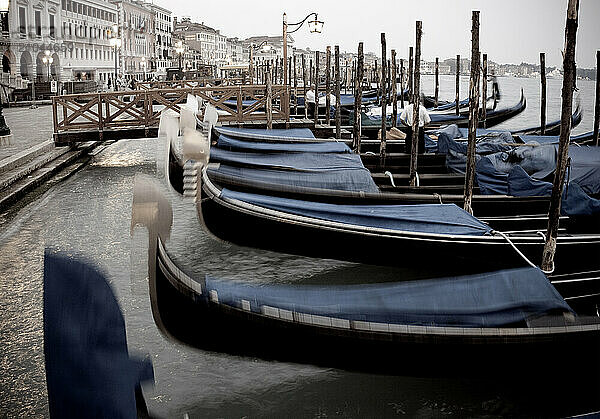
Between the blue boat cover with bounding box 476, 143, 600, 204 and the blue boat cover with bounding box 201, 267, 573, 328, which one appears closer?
the blue boat cover with bounding box 201, 267, 573, 328

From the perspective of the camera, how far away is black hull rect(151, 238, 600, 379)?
8.62 feet

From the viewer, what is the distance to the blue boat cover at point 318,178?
5.30 metres

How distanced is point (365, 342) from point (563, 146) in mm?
1996

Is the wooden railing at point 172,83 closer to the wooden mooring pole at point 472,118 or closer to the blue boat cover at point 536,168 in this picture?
the wooden mooring pole at point 472,118

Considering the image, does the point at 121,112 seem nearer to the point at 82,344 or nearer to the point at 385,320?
the point at 385,320

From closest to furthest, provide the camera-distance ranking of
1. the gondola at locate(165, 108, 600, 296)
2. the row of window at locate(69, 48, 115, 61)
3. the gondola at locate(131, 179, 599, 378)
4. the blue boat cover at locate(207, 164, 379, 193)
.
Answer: the gondola at locate(131, 179, 599, 378), the gondola at locate(165, 108, 600, 296), the blue boat cover at locate(207, 164, 379, 193), the row of window at locate(69, 48, 115, 61)

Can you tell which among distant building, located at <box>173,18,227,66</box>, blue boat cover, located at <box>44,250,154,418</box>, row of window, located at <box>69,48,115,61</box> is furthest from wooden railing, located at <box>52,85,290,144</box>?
distant building, located at <box>173,18,227,66</box>

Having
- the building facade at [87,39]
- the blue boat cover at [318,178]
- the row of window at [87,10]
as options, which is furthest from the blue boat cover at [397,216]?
the row of window at [87,10]

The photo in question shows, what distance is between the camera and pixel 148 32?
171 feet

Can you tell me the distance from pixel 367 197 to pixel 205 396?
7.85 feet

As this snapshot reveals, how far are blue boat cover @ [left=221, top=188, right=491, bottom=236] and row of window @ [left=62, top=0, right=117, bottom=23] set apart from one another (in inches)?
1372

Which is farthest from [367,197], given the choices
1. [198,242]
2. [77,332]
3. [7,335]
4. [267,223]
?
[77,332]

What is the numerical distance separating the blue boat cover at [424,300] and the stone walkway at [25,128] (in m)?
6.75

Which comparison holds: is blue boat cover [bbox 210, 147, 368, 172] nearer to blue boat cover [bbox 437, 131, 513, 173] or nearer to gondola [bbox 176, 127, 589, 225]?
gondola [bbox 176, 127, 589, 225]
